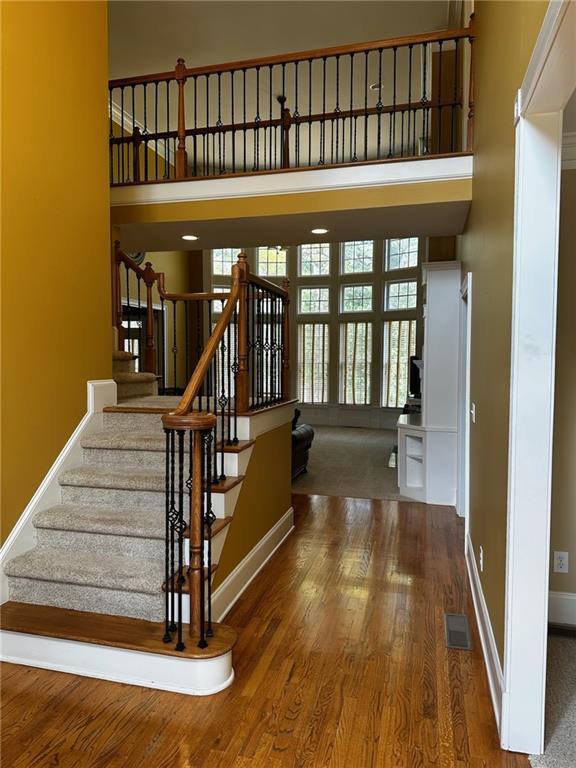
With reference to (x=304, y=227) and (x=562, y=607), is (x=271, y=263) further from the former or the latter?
(x=562, y=607)

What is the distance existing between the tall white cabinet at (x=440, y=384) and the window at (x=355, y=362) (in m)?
6.15

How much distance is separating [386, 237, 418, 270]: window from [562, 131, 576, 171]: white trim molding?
7967mm

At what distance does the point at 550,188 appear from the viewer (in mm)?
1739

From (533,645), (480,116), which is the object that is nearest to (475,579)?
(533,645)

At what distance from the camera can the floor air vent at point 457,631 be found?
Result: 100 inches

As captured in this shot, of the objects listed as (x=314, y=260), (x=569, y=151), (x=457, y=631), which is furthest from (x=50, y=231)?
(x=314, y=260)

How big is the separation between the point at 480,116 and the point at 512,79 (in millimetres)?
1295

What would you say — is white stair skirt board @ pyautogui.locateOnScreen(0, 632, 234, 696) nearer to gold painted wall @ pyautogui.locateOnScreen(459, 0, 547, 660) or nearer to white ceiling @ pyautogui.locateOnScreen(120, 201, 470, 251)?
gold painted wall @ pyautogui.locateOnScreen(459, 0, 547, 660)

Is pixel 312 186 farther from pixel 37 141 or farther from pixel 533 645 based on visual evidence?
pixel 533 645

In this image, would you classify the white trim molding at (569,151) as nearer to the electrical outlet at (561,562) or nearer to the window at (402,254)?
the electrical outlet at (561,562)

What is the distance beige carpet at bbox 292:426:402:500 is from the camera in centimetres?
570

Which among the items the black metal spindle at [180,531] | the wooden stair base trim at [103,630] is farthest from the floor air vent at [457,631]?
the black metal spindle at [180,531]

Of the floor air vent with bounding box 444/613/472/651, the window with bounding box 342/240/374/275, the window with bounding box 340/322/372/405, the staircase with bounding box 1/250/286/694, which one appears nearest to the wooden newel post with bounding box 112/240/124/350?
the staircase with bounding box 1/250/286/694

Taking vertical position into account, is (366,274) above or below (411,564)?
above
